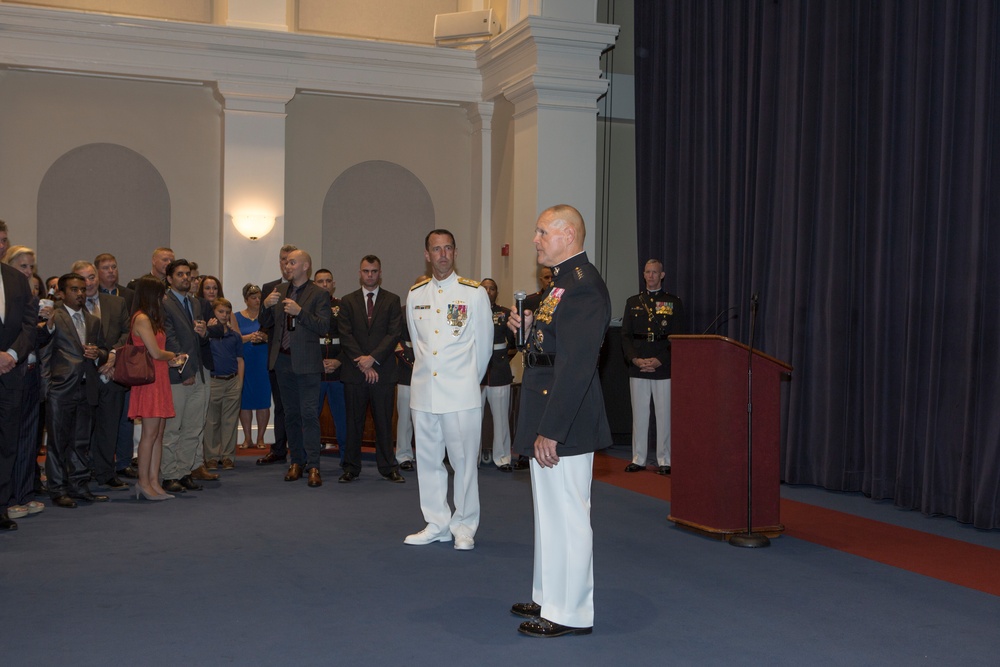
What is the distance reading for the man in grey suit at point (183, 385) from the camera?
6.57 metres

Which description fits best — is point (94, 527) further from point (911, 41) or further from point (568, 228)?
point (911, 41)

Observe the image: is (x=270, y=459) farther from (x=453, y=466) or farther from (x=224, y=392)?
(x=453, y=466)

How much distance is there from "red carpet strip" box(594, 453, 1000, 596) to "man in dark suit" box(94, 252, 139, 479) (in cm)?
392

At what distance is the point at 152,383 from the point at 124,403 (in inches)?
45.6

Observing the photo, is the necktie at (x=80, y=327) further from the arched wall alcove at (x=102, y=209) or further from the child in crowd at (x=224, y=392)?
the arched wall alcove at (x=102, y=209)

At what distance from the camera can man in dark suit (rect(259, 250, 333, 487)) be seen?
7172 mm

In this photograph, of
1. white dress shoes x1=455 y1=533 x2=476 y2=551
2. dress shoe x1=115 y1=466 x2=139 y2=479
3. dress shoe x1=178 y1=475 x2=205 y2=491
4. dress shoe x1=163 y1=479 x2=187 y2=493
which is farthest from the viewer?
dress shoe x1=115 y1=466 x2=139 y2=479

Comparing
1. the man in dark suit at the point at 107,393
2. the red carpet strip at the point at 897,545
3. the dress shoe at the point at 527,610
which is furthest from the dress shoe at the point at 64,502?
the red carpet strip at the point at 897,545

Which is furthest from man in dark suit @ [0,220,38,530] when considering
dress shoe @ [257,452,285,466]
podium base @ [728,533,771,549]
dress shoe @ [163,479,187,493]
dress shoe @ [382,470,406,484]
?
podium base @ [728,533,771,549]

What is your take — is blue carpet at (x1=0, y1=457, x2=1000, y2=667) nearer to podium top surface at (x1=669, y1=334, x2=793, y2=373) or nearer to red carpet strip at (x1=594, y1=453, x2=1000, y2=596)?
red carpet strip at (x1=594, y1=453, x2=1000, y2=596)

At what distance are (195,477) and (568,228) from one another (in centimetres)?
458

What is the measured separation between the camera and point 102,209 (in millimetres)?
9938

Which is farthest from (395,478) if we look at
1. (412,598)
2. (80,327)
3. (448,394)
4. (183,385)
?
(412,598)

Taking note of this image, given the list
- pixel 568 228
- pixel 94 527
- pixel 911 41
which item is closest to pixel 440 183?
pixel 911 41
